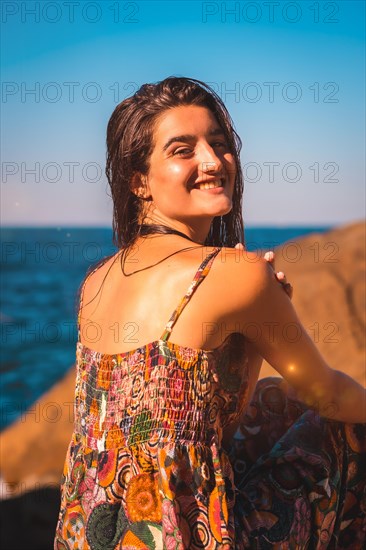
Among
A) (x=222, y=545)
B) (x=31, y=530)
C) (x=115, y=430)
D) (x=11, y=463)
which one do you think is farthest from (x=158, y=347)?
(x=11, y=463)

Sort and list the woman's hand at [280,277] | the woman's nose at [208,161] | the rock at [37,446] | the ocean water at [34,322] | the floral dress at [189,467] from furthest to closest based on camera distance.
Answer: the ocean water at [34,322], the rock at [37,446], the woman's nose at [208,161], the woman's hand at [280,277], the floral dress at [189,467]

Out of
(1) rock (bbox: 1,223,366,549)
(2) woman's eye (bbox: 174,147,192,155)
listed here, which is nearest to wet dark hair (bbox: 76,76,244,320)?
(2) woman's eye (bbox: 174,147,192,155)

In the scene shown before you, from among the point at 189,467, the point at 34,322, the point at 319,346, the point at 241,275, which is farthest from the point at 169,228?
the point at 34,322

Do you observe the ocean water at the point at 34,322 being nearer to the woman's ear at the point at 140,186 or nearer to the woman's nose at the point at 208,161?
the woman's ear at the point at 140,186

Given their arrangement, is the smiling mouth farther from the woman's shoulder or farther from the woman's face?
the woman's shoulder

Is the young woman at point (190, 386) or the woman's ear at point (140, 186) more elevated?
the woman's ear at point (140, 186)

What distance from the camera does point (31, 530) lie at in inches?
150

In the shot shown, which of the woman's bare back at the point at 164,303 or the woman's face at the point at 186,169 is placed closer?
the woman's bare back at the point at 164,303

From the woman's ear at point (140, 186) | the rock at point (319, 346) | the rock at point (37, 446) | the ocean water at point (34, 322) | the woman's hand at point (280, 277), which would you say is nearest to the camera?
the woman's hand at point (280, 277)

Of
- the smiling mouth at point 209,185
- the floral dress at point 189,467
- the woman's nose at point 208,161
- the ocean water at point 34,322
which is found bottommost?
the ocean water at point 34,322

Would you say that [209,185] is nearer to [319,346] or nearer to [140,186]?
[140,186]

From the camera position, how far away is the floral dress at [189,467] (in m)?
2.13

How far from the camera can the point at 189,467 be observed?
7.04 ft

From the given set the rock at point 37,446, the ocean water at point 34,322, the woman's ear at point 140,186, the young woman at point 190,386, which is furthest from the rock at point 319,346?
the woman's ear at point 140,186
